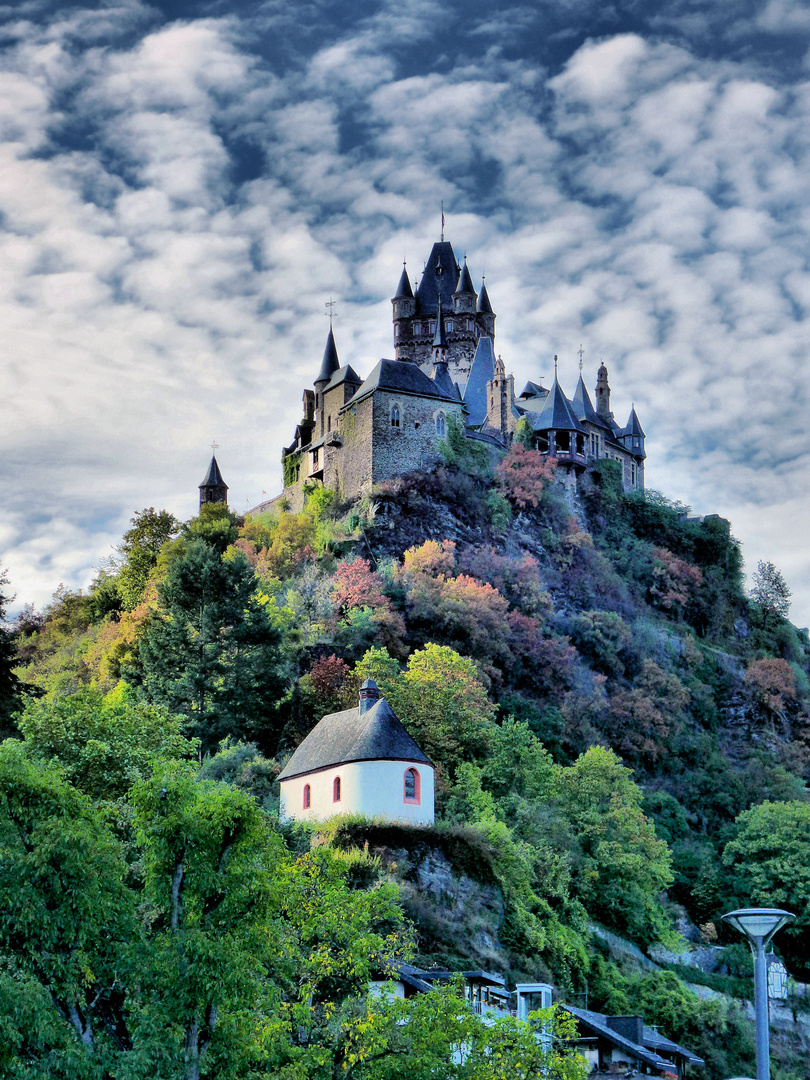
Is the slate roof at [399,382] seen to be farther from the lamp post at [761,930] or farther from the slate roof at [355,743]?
the lamp post at [761,930]

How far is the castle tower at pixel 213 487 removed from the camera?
277 feet

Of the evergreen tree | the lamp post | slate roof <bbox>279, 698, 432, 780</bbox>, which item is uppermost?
the evergreen tree

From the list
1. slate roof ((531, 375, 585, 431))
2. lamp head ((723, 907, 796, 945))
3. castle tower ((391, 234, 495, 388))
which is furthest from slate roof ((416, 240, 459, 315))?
lamp head ((723, 907, 796, 945))

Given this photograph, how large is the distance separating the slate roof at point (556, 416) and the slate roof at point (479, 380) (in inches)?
130

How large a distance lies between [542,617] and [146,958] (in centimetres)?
4959

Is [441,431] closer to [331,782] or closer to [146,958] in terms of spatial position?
[331,782]

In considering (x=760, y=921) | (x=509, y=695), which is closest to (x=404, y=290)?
(x=509, y=695)

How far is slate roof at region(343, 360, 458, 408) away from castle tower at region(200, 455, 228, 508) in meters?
15.0

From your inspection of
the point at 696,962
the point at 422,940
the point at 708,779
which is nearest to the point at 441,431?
the point at 708,779

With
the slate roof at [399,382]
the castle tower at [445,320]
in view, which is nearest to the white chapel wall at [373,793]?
the slate roof at [399,382]

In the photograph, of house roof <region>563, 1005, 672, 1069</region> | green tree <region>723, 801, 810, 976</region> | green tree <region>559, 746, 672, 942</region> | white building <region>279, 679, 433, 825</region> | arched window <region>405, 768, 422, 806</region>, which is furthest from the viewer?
green tree <region>723, 801, 810, 976</region>

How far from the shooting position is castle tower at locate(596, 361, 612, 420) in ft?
310

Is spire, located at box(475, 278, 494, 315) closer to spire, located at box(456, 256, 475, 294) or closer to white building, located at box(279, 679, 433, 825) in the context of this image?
spire, located at box(456, 256, 475, 294)

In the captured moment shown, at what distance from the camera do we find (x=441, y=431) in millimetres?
72375
